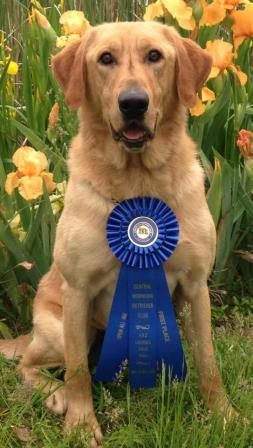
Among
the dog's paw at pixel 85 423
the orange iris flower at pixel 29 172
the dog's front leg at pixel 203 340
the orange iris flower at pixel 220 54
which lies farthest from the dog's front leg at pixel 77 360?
the orange iris flower at pixel 220 54

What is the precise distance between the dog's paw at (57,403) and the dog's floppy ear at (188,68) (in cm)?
130

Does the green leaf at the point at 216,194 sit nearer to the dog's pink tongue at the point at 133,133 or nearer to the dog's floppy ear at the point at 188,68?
the dog's floppy ear at the point at 188,68

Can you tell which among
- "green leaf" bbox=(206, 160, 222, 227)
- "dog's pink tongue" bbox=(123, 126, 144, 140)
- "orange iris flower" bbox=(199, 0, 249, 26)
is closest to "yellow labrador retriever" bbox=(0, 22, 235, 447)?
"dog's pink tongue" bbox=(123, 126, 144, 140)

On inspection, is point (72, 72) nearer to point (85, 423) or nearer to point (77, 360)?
point (77, 360)

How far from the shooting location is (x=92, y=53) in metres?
2.57

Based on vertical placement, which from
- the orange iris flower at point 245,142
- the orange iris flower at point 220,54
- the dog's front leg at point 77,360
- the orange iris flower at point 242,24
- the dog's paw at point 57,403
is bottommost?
the dog's paw at point 57,403

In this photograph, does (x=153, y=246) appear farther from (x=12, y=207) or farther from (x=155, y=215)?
(x=12, y=207)

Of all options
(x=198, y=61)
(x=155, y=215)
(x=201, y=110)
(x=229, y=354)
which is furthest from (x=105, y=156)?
(x=229, y=354)

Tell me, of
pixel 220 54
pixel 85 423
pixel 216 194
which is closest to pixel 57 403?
pixel 85 423

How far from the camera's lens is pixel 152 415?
2662 mm

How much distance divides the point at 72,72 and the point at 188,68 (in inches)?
17.7

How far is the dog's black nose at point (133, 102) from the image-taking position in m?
2.34

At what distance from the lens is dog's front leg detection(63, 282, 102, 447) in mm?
2615

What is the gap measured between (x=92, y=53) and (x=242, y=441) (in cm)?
151
